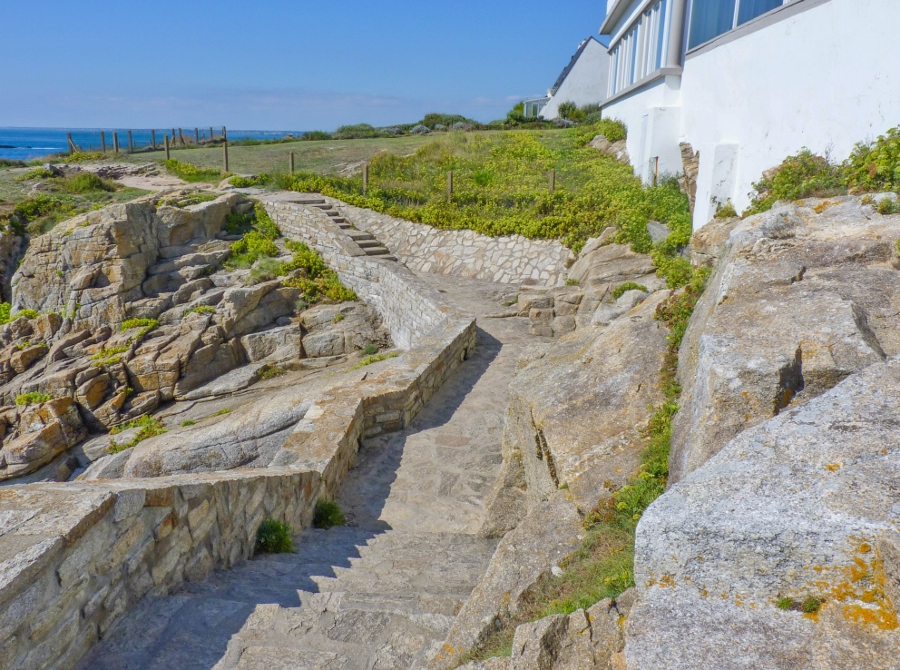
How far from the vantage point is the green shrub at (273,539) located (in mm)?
5051

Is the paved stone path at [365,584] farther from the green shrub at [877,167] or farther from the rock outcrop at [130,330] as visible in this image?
the rock outcrop at [130,330]

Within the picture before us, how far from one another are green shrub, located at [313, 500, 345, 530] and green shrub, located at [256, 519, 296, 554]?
2.31 ft

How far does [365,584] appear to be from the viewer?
4.32 m

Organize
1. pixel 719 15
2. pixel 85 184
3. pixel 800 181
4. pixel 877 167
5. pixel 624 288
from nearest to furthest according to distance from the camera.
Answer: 1. pixel 877 167
2. pixel 800 181
3. pixel 624 288
4. pixel 719 15
5. pixel 85 184

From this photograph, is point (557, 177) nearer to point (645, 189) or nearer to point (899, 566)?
point (645, 189)

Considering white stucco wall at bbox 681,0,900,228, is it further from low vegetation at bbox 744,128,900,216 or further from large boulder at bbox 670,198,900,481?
large boulder at bbox 670,198,900,481

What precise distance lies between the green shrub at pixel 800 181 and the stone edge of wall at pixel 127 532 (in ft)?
18.5

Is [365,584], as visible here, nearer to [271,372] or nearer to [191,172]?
[271,372]

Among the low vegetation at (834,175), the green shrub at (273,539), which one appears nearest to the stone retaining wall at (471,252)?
the low vegetation at (834,175)

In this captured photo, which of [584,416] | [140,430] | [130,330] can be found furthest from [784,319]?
[130,330]

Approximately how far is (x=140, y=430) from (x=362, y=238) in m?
7.61

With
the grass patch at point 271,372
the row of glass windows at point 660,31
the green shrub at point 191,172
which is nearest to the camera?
the row of glass windows at point 660,31

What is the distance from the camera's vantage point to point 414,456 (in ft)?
24.1

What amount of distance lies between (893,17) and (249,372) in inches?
498
